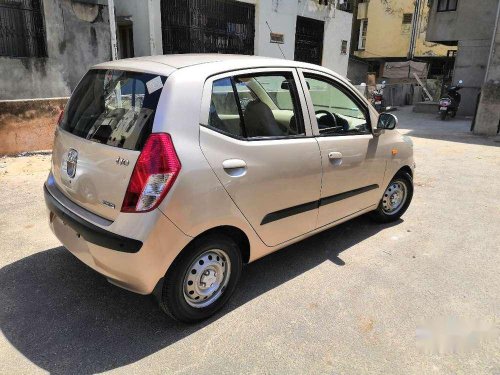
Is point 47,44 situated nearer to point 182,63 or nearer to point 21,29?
point 21,29

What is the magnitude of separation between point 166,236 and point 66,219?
2.55ft

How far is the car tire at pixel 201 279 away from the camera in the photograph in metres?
2.52

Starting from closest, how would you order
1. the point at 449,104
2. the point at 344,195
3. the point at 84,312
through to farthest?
the point at 84,312 < the point at 344,195 < the point at 449,104

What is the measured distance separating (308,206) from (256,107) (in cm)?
89

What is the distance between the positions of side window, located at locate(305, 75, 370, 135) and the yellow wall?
1140 inches

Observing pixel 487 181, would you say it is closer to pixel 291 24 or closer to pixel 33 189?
pixel 33 189

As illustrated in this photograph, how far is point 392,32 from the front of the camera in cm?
2998

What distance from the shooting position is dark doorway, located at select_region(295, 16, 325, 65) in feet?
52.5

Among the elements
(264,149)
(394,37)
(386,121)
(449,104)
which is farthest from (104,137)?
(394,37)

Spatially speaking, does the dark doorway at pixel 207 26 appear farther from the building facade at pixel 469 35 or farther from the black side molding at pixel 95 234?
the building facade at pixel 469 35

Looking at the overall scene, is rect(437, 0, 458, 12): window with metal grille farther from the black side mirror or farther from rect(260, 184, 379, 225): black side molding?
rect(260, 184, 379, 225): black side molding

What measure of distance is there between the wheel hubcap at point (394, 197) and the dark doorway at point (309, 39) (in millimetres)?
12456

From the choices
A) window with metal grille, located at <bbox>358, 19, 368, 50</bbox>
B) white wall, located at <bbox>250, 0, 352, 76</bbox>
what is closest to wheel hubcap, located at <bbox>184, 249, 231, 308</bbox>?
white wall, located at <bbox>250, 0, 352, 76</bbox>

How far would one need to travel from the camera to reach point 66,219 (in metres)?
2.64
